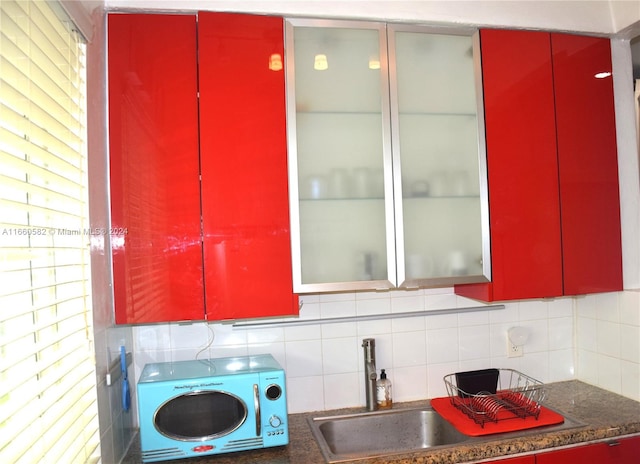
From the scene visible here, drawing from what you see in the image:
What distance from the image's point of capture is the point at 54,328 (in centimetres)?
126

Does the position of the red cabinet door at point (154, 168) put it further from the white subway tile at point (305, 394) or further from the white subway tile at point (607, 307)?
the white subway tile at point (607, 307)

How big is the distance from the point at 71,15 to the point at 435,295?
1755 mm

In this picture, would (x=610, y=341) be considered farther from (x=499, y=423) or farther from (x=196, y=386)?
(x=196, y=386)

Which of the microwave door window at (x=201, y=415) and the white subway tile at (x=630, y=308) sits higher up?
the white subway tile at (x=630, y=308)

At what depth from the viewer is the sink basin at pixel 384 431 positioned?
2.05 m

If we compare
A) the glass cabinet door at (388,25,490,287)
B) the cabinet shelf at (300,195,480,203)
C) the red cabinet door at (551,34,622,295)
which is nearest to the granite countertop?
the red cabinet door at (551,34,622,295)

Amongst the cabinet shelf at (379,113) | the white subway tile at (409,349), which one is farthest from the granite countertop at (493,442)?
the cabinet shelf at (379,113)

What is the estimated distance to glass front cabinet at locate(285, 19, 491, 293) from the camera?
184 centimetres

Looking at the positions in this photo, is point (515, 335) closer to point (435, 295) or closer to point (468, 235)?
point (435, 295)

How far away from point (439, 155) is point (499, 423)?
3.45ft

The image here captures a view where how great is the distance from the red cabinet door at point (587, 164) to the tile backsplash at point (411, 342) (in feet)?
0.77

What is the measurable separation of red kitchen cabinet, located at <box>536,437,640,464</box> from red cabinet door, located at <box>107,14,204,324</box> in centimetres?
135

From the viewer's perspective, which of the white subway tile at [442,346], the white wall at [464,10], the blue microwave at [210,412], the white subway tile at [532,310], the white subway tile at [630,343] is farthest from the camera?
the white subway tile at [532,310]

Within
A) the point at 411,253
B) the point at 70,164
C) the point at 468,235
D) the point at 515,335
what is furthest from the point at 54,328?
the point at 515,335
